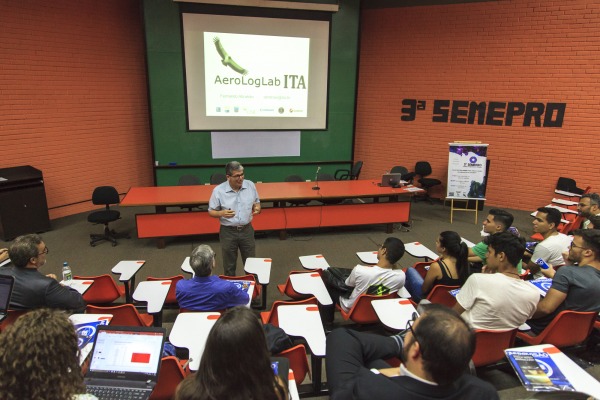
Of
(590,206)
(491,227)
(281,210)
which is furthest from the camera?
(281,210)

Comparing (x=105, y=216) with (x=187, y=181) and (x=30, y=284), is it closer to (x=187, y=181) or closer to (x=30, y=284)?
(x=187, y=181)

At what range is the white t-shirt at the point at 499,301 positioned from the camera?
2.50 m

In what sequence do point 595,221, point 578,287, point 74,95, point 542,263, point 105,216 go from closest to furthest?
point 578,287 → point 542,263 → point 595,221 → point 105,216 → point 74,95

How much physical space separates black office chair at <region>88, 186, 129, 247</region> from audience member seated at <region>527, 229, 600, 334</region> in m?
5.38

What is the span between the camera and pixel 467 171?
23.2 feet

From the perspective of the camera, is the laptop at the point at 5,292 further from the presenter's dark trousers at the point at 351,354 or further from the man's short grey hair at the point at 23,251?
the presenter's dark trousers at the point at 351,354

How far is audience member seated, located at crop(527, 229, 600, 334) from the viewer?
2.73m

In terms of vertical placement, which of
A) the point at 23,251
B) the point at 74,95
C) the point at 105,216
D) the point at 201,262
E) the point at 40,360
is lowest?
the point at 105,216

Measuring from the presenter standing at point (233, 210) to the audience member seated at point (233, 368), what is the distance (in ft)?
9.13

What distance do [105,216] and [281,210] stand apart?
2.59 meters

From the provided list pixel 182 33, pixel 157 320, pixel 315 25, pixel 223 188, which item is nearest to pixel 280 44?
pixel 315 25

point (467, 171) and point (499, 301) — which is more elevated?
point (467, 171)

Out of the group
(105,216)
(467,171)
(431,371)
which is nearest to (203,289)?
(431,371)

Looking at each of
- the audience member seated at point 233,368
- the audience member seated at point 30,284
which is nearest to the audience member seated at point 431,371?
the audience member seated at point 233,368
